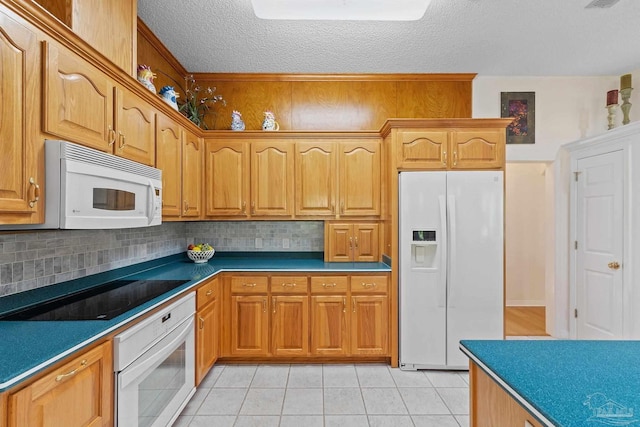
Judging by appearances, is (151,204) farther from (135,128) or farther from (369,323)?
(369,323)

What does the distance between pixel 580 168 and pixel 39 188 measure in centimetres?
427

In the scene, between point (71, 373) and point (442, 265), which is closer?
point (71, 373)

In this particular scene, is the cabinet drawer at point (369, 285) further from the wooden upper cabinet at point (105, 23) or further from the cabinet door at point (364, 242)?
the wooden upper cabinet at point (105, 23)

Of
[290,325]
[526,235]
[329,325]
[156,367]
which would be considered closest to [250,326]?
[290,325]

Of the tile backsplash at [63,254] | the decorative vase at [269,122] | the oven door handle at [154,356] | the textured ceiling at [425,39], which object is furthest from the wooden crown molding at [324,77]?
the oven door handle at [154,356]

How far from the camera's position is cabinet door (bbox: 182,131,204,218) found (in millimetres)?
2895

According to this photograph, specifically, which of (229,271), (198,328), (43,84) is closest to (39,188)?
(43,84)

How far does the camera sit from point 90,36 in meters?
1.68

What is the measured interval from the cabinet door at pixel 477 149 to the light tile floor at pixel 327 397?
1805 millimetres

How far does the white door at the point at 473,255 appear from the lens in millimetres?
2887

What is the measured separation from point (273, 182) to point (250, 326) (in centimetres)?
136

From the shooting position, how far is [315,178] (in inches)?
131

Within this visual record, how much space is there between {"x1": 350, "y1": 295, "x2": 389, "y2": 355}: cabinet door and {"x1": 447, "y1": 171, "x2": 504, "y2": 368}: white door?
1.80ft

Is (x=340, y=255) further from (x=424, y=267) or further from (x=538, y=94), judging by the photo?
(x=538, y=94)
